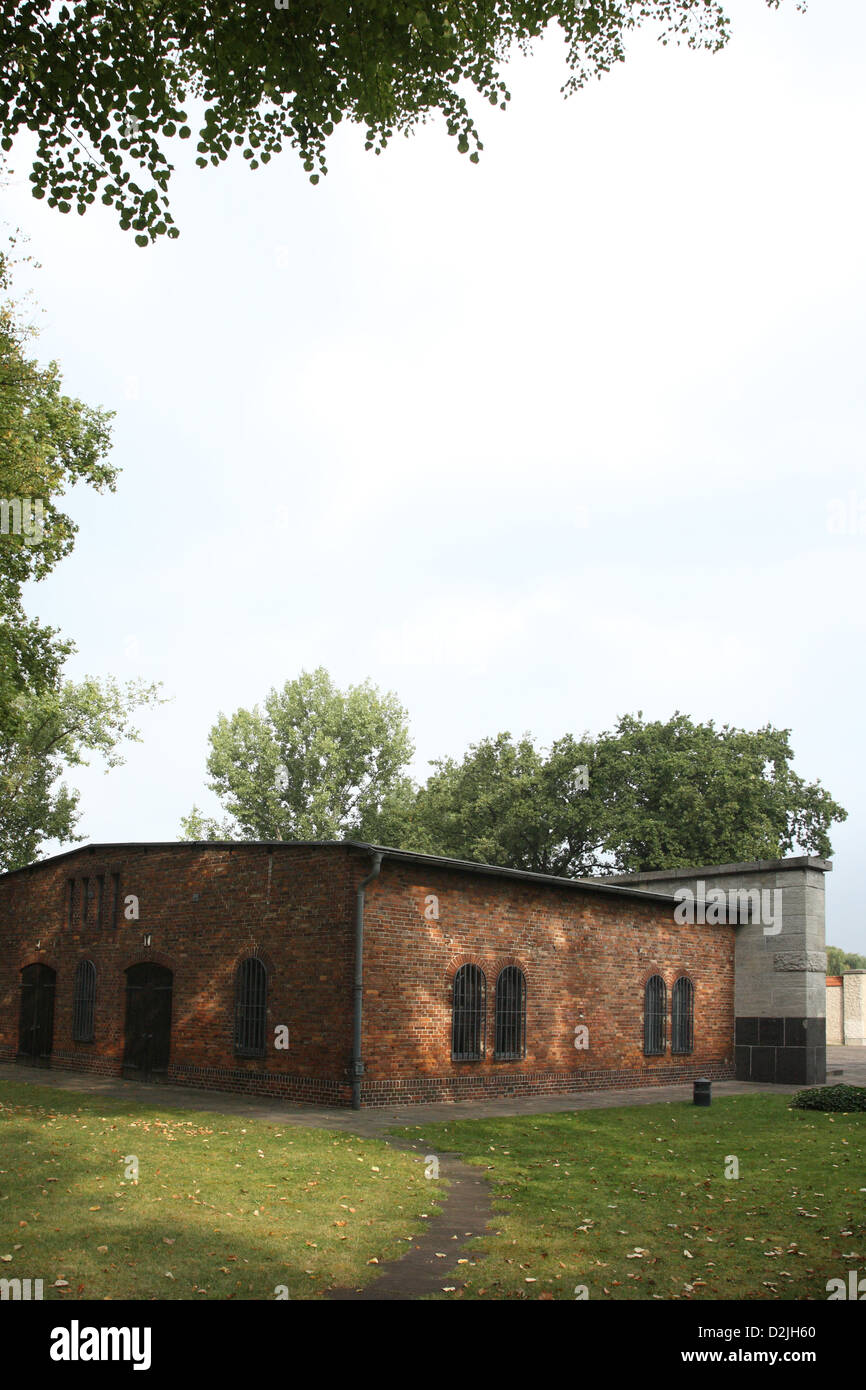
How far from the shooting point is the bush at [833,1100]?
19.5 m

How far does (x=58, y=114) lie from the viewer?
941 cm

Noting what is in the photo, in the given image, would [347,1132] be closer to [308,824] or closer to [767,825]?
[767,825]

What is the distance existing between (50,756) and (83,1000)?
75.8ft

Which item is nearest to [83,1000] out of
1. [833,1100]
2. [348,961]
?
[348,961]

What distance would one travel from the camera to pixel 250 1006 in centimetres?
1972

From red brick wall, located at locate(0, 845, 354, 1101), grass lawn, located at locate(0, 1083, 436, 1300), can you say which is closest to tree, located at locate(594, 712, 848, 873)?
red brick wall, located at locate(0, 845, 354, 1101)

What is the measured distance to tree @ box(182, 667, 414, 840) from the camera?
55.1m

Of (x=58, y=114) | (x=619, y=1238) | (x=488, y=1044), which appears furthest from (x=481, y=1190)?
(x=58, y=114)

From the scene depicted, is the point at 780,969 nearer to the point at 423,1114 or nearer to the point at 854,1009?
the point at 423,1114

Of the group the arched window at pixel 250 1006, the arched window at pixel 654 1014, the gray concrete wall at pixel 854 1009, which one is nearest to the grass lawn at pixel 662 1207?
the arched window at pixel 250 1006

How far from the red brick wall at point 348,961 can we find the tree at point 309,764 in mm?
28439

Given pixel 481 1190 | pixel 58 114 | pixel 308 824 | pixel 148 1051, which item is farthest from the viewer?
pixel 308 824

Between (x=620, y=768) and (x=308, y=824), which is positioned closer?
(x=620, y=768)
